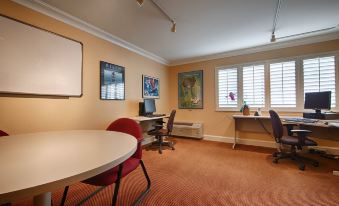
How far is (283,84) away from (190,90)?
2.39m

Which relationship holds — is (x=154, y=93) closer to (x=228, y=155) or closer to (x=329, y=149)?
(x=228, y=155)

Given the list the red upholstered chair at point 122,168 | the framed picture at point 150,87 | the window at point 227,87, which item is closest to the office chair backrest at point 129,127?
the red upholstered chair at point 122,168

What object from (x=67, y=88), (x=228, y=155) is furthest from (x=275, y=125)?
(x=67, y=88)

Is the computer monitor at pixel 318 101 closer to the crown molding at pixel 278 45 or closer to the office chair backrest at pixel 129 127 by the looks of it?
the crown molding at pixel 278 45

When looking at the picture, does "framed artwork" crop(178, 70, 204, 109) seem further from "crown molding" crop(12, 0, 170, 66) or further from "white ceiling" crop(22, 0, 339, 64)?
"crown molding" crop(12, 0, 170, 66)

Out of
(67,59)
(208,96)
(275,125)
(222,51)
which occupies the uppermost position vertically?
(222,51)

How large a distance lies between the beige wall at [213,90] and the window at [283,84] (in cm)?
26

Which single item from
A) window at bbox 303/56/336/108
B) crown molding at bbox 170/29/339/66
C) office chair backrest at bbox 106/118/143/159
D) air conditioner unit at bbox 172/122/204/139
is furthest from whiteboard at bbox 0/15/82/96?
window at bbox 303/56/336/108

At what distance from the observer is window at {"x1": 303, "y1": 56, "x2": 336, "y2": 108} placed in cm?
325

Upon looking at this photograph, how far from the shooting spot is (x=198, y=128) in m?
4.62

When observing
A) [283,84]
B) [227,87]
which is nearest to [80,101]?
[227,87]

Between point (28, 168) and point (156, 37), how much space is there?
325 centimetres

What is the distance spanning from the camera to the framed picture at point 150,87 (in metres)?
4.31

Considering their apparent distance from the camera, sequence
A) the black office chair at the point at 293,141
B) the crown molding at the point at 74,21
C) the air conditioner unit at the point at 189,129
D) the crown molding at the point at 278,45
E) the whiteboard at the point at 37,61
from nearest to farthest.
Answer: the whiteboard at the point at 37,61 < the crown molding at the point at 74,21 < the black office chair at the point at 293,141 < the crown molding at the point at 278,45 < the air conditioner unit at the point at 189,129
